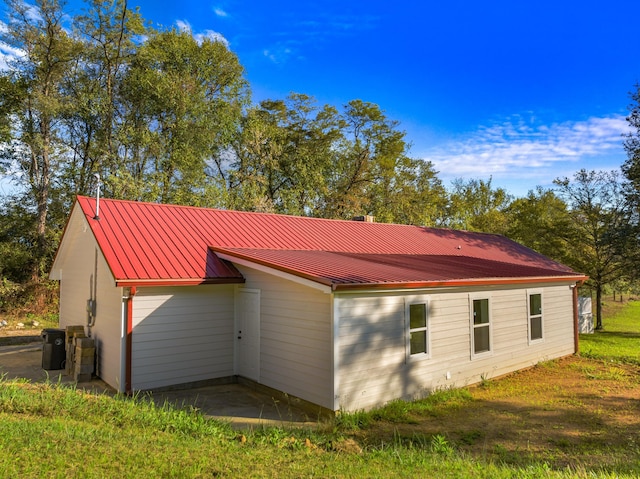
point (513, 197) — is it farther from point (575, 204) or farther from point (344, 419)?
point (344, 419)

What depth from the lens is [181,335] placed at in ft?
31.1

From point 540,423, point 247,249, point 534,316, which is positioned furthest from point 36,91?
point 540,423

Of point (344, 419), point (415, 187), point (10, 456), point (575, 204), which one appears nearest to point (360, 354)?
point (344, 419)

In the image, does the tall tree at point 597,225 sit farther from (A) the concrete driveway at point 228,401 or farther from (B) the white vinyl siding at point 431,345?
(A) the concrete driveway at point 228,401

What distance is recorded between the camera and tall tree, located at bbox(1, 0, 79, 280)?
21375mm

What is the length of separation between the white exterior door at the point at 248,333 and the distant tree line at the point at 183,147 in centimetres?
1459

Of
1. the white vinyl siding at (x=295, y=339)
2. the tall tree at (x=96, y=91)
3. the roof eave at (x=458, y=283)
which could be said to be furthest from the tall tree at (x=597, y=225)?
the tall tree at (x=96, y=91)

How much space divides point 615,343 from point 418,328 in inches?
468

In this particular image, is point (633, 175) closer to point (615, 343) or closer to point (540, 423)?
point (615, 343)

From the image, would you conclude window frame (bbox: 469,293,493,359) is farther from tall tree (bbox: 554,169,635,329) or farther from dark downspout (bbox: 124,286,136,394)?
tall tree (bbox: 554,169,635,329)

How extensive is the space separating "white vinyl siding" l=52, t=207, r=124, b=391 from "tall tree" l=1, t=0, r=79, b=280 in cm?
967

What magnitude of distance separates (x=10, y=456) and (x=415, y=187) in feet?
113

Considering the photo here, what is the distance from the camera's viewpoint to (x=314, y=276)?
24.6 feet

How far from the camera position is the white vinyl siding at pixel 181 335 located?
352 inches
